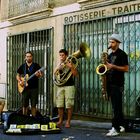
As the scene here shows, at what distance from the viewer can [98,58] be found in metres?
12.2

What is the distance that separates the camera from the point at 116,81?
955cm

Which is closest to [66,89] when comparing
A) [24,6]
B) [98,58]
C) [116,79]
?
[98,58]

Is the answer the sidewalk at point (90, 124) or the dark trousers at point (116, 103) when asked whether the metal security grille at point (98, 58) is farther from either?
the dark trousers at point (116, 103)

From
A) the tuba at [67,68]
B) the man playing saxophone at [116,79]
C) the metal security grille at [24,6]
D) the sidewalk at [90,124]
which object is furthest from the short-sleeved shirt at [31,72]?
the metal security grille at [24,6]

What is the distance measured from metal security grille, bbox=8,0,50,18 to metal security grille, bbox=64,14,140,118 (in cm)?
161

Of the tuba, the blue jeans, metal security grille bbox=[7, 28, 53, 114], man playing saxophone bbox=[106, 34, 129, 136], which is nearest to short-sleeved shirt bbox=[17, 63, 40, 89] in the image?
the tuba

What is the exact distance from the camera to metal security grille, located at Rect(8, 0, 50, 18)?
14.5 meters

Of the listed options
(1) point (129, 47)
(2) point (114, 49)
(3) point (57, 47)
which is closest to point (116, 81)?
(2) point (114, 49)

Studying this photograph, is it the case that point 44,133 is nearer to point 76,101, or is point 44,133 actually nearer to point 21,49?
point 76,101

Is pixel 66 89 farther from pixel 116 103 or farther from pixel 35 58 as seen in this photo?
pixel 35 58

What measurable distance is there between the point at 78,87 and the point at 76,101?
1.23ft

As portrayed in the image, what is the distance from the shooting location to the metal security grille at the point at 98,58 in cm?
1106

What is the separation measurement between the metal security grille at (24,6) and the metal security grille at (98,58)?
1.61 meters

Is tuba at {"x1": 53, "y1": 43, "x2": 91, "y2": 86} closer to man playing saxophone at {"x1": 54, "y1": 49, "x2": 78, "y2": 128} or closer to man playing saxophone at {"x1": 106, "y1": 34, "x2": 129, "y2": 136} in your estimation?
man playing saxophone at {"x1": 54, "y1": 49, "x2": 78, "y2": 128}
